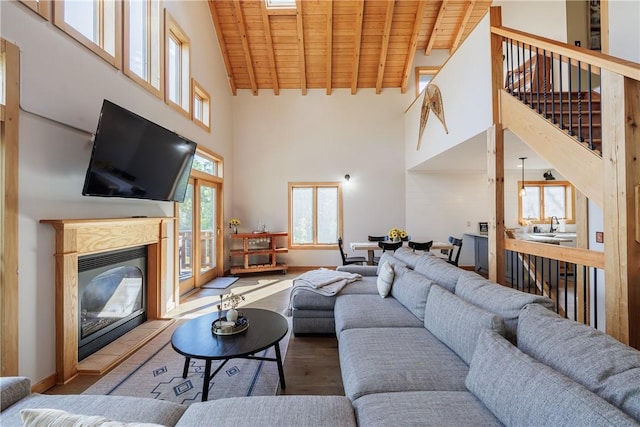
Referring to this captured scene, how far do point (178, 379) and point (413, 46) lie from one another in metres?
6.63

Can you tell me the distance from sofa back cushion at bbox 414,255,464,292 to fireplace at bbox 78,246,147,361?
3.17m

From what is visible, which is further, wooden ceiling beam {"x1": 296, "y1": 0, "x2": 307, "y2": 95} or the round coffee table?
wooden ceiling beam {"x1": 296, "y1": 0, "x2": 307, "y2": 95}

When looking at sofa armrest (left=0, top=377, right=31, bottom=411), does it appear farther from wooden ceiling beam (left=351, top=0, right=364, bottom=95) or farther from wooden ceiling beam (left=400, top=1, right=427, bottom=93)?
wooden ceiling beam (left=400, top=1, right=427, bottom=93)

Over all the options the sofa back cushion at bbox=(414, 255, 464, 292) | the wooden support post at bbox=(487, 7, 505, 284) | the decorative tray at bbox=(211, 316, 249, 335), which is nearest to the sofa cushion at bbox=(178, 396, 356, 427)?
the decorative tray at bbox=(211, 316, 249, 335)

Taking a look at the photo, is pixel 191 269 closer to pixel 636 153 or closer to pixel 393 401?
pixel 393 401

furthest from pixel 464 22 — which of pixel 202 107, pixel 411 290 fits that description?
pixel 411 290

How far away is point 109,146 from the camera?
7.97ft

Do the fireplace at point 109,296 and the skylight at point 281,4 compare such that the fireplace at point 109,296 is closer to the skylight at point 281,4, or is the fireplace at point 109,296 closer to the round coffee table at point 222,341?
the round coffee table at point 222,341

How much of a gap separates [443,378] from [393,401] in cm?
38

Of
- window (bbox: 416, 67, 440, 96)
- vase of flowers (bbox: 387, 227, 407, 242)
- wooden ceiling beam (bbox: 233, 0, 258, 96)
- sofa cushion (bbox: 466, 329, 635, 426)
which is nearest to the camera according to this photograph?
sofa cushion (bbox: 466, 329, 635, 426)

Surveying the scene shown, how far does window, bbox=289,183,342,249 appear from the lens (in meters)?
6.65

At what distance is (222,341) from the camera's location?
1997mm

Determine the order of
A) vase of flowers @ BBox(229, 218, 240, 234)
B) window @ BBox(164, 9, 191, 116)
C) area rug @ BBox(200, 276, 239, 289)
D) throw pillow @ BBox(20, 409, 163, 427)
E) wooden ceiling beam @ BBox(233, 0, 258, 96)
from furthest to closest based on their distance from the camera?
vase of flowers @ BBox(229, 218, 240, 234) < wooden ceiling beam @ BBox(233, 0, 258, 96) < area rug @ BBox(200, 276, 239, 289) < window @ BBox(164, 9, 191, 116) < throw pillow @ BBox(20, 409, 163, 427)

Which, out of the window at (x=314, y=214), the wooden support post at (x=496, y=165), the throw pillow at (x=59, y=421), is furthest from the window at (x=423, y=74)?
the throw pillow at (x=59, y=421)
